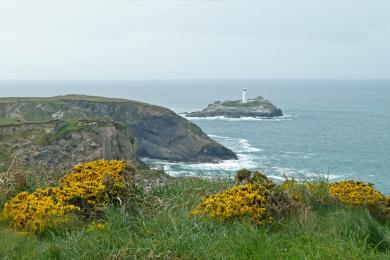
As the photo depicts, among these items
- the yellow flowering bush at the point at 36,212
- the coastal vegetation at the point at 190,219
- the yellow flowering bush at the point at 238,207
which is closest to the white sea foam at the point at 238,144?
the coastal vegetation at the point at 190,219

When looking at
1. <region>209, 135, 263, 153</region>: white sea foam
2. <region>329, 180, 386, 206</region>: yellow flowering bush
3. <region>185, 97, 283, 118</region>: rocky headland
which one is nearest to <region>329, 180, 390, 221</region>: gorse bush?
<region>329, 180, 386, 206</region>: yellow flowering bush

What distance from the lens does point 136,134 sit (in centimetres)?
11419

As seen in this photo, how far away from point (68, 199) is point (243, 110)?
15980 cm

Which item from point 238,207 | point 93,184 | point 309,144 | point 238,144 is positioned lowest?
point 238,144

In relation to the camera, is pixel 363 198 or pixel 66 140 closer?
pixel 363 198

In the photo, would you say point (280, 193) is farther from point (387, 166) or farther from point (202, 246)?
point (387, 166)

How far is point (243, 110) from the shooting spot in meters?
169

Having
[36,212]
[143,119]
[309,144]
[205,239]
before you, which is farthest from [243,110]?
[205,239]

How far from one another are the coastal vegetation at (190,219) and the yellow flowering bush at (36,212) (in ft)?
0.06

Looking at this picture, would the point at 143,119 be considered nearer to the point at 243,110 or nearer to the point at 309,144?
the point at 309,144

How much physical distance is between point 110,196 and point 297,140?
10575cm

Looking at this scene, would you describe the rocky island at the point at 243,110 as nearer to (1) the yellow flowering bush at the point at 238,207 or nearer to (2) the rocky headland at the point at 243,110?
(2) the rocky headland at the point at 243,110

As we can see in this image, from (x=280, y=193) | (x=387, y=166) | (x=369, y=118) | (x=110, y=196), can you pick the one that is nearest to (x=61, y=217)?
(x=110, y=196)

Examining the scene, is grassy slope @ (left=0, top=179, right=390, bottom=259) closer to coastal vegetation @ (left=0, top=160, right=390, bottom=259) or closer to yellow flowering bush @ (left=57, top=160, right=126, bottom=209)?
coastal vegetation @ (left=0, top=160, right=390, bottom=259)
